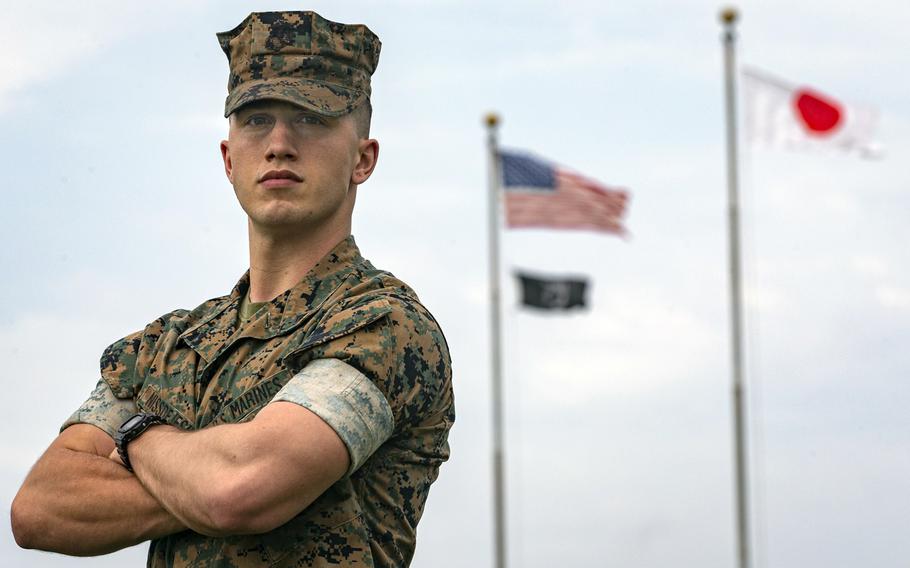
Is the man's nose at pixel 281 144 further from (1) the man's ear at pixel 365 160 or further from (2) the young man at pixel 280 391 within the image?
(1) the man's ear at pixel 365 160

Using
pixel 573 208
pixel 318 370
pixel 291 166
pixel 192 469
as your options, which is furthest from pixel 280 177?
pixel 573 208

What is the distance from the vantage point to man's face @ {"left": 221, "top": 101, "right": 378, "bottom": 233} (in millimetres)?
4469

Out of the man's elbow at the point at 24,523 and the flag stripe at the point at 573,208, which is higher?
the flag stripe at the point at 573,208

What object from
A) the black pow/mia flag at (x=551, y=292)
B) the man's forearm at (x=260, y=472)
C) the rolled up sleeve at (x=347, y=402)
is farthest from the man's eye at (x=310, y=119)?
the black pow/mia flag at (x=551, y=292)

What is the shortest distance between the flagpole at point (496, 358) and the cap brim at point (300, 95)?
15921 millimetres

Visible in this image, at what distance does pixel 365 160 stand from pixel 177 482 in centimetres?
119

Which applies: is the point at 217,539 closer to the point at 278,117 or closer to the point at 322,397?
the point at 322,397

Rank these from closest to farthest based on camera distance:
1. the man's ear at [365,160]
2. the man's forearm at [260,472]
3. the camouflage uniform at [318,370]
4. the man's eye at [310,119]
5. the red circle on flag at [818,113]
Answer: the man's forearm at [260,472] < the camouflage uniform at [318,370] < the man's eye at [310,119] < the man's ear at [365,160] < the red circle on flag at [818,113]

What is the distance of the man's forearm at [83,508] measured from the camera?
13.9 ft

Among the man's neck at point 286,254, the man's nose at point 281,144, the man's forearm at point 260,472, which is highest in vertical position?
the man's nose at point 281,144

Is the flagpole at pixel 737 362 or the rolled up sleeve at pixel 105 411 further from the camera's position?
the flagpole at pixel 737 362

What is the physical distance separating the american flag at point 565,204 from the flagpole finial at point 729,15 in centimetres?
330

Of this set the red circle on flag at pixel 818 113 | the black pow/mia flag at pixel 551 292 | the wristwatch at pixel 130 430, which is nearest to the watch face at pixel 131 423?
the wristwatch at pixel 130 430

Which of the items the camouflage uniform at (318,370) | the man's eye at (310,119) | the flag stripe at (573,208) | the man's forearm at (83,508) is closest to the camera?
the camouflage uniform at (318,370)
